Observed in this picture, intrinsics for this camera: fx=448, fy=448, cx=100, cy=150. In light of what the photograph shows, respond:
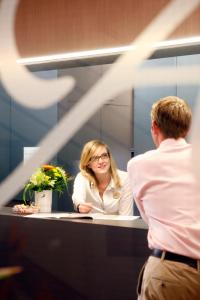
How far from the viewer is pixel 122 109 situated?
469cm

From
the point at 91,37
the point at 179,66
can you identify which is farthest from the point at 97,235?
the point at 179,66

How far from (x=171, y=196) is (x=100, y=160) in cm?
150

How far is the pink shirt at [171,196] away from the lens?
57.0 inches

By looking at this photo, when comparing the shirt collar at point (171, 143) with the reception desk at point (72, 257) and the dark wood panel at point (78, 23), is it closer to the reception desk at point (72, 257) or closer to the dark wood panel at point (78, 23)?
the reception desk at point (72, 257)

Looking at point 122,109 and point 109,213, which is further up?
point 122,109

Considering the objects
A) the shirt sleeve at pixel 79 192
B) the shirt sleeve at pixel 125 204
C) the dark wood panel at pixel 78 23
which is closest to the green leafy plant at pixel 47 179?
the shirt sleeve at pixel 79 192

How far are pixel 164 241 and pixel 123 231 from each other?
2.67 ft

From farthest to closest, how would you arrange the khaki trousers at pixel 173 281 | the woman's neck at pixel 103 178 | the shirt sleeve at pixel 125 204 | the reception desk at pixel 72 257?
the woman's neck at pixel 103 178 → the shirt sleeve at pixel 125 204 → the reception desk at pixel 72 257 → the khaki trousers at pixel 173 281

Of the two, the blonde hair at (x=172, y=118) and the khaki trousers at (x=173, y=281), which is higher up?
the blonde hair at (x=172, y=118)

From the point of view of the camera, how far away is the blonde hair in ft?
5.13

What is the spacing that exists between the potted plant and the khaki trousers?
4.59 feet

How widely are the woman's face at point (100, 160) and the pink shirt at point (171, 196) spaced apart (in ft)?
4.54

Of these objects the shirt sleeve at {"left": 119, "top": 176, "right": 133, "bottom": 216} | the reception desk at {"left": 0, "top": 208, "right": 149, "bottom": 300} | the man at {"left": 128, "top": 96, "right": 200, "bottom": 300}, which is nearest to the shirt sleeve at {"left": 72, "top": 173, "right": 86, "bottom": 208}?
the shirt sleeve at {"left": 119, "top": 176, "right": 133, "bottom": 216}

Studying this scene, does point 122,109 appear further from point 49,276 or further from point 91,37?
point 49,276
